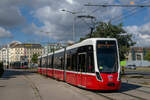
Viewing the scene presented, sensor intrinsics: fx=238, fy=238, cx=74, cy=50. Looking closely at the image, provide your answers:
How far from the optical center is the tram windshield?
44.7 ft

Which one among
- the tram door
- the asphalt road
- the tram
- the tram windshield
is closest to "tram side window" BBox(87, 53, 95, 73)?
the tram

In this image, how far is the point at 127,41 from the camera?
107 ft

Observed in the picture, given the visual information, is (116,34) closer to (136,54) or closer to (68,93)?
(68,93)

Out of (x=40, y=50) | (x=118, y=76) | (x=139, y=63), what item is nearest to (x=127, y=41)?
(x=118, y=76)

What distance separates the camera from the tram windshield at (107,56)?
44.7 ft

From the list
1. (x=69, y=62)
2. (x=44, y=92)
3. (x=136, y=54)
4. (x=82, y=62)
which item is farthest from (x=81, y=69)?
(x=136, y=54)

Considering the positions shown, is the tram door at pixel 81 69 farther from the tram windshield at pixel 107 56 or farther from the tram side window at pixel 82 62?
the tram windshield at pixel 107 56

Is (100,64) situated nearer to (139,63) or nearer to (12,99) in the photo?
(12,99)

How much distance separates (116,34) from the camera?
31.7 meters

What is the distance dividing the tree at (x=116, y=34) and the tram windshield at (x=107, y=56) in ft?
55.7

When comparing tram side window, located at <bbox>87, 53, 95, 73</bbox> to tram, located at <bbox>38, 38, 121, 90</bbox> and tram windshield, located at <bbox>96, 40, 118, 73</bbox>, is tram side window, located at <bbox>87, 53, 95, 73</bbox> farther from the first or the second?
tram windshield, located at <bbox>96, 40, 118, 73</bbox>

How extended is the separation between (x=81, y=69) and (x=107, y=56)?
2.39 meters

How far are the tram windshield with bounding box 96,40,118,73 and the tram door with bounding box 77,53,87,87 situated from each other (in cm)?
142

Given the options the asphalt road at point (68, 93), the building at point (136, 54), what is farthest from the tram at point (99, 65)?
the building at point (136, 54)
